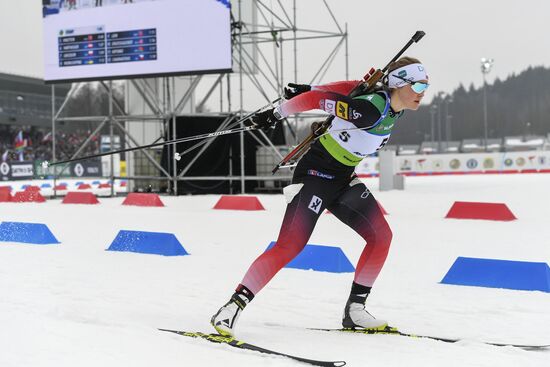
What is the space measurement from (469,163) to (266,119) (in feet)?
112

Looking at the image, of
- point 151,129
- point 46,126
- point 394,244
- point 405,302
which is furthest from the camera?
point 46,126

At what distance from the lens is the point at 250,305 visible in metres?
5.51

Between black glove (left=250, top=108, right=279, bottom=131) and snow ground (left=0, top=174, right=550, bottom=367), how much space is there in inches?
55.3

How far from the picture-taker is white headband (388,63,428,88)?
439 cm

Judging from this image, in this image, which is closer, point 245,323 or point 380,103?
point 380,103

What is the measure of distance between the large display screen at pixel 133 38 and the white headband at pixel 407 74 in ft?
49.2

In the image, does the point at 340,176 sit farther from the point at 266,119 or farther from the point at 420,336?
the point at 420,336

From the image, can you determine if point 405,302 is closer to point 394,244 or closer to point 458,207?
point 394,244

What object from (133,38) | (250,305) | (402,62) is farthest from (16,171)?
(402,62)

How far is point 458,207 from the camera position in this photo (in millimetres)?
12867

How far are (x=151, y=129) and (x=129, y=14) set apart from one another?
16.4 feet

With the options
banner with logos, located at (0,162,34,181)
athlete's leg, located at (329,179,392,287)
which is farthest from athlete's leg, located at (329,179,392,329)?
banner with logos, located at (0,162,34,181)

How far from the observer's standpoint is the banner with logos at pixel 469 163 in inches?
1426

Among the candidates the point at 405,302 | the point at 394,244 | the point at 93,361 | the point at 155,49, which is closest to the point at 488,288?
the point at 405,302
